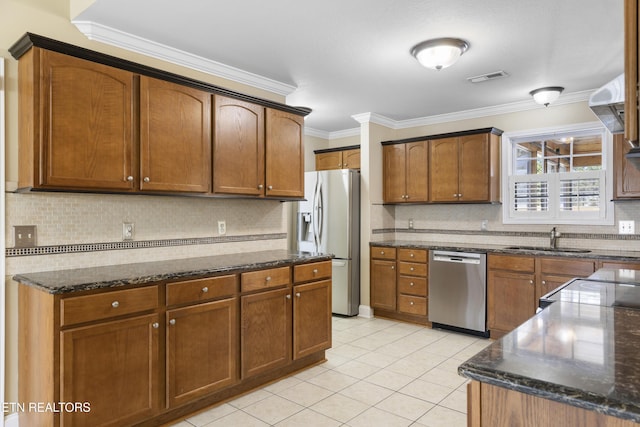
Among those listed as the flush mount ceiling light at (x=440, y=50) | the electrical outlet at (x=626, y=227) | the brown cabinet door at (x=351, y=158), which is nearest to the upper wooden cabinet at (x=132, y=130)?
the flush mount ceiling light at (x=440, y=50)

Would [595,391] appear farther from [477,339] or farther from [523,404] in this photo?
[477,339]

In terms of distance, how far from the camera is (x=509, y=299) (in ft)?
13.1

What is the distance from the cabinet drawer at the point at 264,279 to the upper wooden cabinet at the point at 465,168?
8.07 feet

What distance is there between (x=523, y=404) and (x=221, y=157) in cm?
255

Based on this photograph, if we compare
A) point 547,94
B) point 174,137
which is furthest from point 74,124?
point 547,94

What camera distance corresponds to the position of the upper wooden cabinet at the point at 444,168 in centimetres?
446

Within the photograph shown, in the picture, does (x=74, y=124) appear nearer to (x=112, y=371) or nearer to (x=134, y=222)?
(x=134, y=222)

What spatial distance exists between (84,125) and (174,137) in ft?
1.82

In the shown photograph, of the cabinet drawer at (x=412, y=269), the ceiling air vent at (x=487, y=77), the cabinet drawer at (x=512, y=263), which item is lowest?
the cabinet drawer at (x=412, y=269)

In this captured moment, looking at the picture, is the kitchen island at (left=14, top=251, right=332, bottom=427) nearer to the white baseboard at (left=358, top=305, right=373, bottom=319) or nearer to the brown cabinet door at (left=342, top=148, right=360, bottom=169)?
the white baseboard at (left=358, top=305, right=373, bottom=319)

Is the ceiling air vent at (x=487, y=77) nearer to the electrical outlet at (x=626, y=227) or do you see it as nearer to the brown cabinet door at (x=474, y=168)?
the brown cabinet door at (x=474, y=168)

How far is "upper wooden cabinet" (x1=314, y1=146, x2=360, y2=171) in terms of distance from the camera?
18.2 ft

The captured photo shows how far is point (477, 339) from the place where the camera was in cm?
414

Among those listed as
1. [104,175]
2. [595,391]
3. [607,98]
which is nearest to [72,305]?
[104,175]
